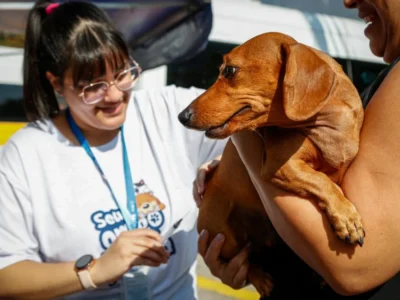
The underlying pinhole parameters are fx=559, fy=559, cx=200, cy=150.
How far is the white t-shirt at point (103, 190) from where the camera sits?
1.79 m

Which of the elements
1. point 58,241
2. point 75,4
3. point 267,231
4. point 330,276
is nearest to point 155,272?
point 58,241

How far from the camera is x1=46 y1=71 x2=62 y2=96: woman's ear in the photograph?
207 centimetres

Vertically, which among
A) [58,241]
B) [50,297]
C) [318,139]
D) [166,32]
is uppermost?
[318,139]

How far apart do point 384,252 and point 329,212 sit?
0.15 metres

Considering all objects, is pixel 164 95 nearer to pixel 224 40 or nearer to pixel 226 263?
pixel 226 263

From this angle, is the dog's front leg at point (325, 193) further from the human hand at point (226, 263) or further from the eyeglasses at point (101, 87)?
the eyeglasses at point (101, 87)

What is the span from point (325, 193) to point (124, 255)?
72cm

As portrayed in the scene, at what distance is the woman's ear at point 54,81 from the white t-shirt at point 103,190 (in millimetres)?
152

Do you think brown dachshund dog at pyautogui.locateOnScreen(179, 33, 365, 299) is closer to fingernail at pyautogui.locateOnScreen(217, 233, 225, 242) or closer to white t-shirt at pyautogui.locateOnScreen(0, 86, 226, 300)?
fingernail at pyautogui.locateOnScreen(217, 233, 225, 242)

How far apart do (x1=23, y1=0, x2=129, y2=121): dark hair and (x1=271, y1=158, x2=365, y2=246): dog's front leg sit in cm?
89

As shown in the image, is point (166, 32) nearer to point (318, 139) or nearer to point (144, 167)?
point (144, 167)

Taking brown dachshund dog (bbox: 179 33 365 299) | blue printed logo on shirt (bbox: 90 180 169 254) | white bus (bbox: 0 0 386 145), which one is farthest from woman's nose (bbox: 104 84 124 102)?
white bus (bbox: 0 0 386 145)

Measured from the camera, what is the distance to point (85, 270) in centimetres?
175

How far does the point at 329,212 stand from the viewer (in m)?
1.31
